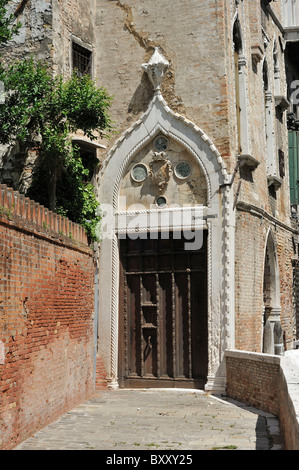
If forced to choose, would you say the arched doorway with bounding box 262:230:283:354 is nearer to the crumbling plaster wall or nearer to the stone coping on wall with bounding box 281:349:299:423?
the crumbling plaster wall

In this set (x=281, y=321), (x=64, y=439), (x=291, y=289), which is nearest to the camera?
(x=64, y=439)

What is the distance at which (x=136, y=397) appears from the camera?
11.3 m

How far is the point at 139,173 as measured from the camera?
511 inches

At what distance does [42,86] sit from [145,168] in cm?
310

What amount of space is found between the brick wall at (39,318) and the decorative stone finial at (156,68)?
3.63m

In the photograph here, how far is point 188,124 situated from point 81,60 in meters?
2.69

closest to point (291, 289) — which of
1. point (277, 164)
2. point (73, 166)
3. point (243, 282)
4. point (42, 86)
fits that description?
Answer: point (277, 164)

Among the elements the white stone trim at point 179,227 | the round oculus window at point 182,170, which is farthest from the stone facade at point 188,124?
the round oculus window at point 182,170

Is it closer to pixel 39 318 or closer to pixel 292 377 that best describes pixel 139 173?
pixel 39 318

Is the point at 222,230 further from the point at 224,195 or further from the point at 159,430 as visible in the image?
the point at 159,430

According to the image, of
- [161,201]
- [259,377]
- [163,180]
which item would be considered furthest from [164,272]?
[259,377]

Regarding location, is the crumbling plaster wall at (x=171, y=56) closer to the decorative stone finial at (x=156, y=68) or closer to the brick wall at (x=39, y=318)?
the decorative stone finial at (x=156, y=68)

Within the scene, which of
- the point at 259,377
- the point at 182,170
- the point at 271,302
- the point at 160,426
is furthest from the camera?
the point at 271,302

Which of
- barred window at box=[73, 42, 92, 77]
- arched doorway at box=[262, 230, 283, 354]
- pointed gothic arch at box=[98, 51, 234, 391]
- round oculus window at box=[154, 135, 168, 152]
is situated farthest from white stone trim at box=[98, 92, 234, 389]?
arched doorway at box=[262, 230, 283, 354]
